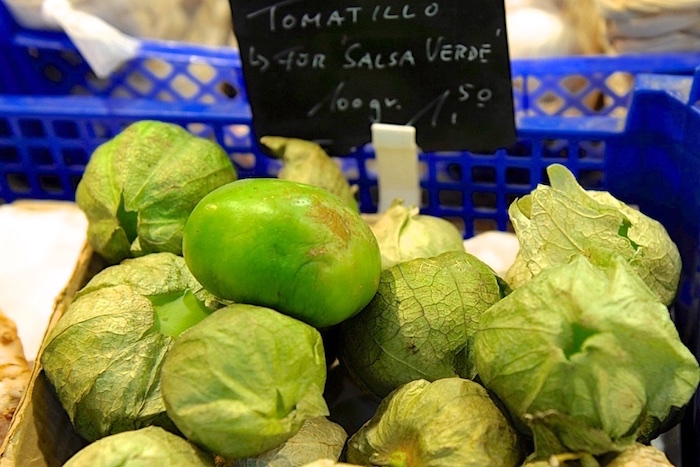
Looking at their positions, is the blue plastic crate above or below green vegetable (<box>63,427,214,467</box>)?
above

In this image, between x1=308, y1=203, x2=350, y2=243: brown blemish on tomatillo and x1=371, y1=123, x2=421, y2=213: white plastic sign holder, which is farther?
x1=371, y1=123, x2=421, y2=213: white plastic sign holder

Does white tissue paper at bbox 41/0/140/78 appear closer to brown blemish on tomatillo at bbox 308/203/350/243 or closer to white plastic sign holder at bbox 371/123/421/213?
white plastic sign holder at bbox 371/123/421/213

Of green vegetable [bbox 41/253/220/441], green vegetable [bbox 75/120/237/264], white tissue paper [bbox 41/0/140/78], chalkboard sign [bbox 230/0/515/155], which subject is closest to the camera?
green vegetable [bbox 41/253/220/441]

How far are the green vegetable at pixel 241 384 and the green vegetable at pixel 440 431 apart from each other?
0.09m

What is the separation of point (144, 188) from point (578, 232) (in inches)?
20.4

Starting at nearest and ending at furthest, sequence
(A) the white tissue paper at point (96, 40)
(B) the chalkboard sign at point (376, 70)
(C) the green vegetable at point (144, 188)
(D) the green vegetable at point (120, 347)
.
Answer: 1. (D) the green vegetable at point (120, 347)
2. (C) the green vegetable at point (144, 188)
3. (B) the chalkboard sign at point (376, 70)
4. (A) the white tissue paper at point (96, 40)

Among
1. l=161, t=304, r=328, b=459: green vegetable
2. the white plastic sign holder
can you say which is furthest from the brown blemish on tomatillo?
the white plastic sign holder

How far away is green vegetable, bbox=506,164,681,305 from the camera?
0.80m

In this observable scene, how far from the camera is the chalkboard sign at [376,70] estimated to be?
1.05 meters

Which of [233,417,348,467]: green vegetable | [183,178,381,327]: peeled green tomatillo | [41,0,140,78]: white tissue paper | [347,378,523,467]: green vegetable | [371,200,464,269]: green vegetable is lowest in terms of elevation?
[233,417,348,467]: green vegetable

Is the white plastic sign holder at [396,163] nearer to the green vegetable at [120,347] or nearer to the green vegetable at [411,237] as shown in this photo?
the green vegetable at [411,237]

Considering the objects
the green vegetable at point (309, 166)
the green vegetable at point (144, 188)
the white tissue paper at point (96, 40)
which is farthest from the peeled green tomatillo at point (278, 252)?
the white tissue paper at point (96, 40)

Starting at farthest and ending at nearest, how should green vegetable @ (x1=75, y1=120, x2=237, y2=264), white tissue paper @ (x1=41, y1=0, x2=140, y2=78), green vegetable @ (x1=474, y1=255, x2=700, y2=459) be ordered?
1. white tissue paper @ (x1=41, y1=0, x2=140, y2=78)
2. green vegetable @ (x1=75, y1=120, x2=237, y2=264)
3. green vegetable @ (x1=474, y1=255, x2=700, y2=459)

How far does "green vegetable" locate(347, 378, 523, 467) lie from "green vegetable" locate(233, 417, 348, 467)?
2 centimetres
